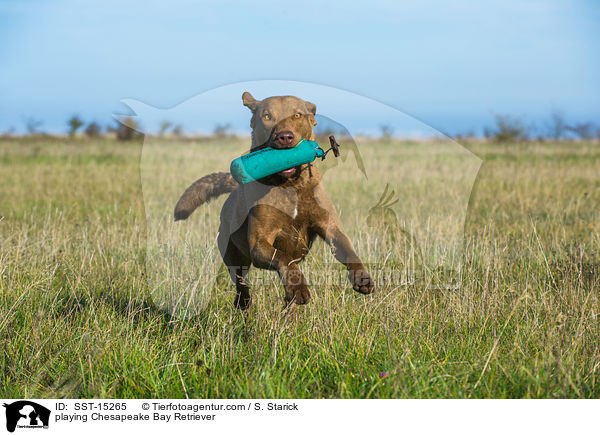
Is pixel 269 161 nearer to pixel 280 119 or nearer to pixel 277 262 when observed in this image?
pixel 280 119

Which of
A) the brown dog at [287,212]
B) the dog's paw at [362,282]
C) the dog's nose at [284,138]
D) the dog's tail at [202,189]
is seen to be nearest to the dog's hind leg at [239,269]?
the brown dog at [287,212]

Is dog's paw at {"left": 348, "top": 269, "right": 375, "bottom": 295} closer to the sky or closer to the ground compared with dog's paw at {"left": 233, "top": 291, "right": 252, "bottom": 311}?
closer to the sky

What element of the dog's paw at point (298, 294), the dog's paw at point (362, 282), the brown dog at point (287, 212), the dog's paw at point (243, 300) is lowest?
the dog's paw at point (243, 300)

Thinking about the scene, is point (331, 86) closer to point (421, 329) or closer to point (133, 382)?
point (421, 329)

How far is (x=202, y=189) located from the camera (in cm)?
472

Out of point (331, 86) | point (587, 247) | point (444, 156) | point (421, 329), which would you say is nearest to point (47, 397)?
point (421, 329)

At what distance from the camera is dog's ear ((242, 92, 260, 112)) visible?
3.89m

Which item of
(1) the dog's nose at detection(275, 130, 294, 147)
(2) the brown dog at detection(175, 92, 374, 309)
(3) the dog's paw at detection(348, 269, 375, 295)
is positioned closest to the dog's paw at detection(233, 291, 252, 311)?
(2) the brown dog at detection(175, 92, 374, 309)

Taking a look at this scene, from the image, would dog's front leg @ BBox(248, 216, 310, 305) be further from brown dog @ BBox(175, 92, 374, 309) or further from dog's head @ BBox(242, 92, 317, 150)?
dog's head @ BBox(242, 92, 317, 150)

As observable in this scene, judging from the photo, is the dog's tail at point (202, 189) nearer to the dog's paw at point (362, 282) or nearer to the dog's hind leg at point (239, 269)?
the dog's hind leg at point (239, 269)

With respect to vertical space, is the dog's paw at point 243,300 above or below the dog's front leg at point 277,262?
below

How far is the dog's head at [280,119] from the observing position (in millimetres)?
3633

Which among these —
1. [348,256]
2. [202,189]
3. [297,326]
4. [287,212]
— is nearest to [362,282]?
[348,256]

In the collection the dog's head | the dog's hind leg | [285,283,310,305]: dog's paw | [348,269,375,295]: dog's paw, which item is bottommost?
the dog's hind leg
